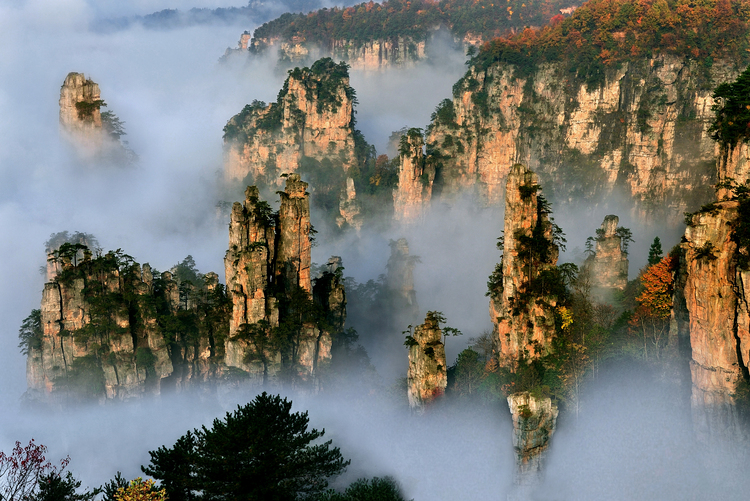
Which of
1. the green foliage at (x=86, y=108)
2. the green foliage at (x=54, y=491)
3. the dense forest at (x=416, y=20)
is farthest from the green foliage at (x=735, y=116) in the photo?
the dense forest at (x=416, y=20)

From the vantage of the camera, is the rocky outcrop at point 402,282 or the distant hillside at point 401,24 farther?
the distant hillside at point 401,24

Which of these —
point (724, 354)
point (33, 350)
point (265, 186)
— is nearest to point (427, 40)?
point (265, 186)

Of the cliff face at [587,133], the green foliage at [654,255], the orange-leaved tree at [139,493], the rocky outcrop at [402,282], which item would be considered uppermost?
the cliff face at [587,133]

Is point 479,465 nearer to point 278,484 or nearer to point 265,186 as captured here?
point 278,484

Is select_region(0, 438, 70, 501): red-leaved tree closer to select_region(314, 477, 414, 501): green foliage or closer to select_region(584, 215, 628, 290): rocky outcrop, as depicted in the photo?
select_region(314, 477, 414, 501): green foliage

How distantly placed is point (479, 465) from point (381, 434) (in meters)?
8.19

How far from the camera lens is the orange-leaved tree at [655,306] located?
182 ft

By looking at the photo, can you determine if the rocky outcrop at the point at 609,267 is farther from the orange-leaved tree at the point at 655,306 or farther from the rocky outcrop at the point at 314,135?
the rocky outcrop at the point at 314,135

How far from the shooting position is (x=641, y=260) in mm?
87438

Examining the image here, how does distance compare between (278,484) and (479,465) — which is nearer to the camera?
(278,484)

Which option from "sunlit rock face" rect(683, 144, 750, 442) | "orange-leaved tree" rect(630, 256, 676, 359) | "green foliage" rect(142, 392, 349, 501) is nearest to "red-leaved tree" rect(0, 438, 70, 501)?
"green foliage" rect(142, 392, 349, 501)

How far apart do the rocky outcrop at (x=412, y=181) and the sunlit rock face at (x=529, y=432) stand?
62.7m

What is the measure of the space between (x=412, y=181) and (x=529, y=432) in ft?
212

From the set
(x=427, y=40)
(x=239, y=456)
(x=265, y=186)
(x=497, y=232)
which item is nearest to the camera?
(x=239, y=456)
